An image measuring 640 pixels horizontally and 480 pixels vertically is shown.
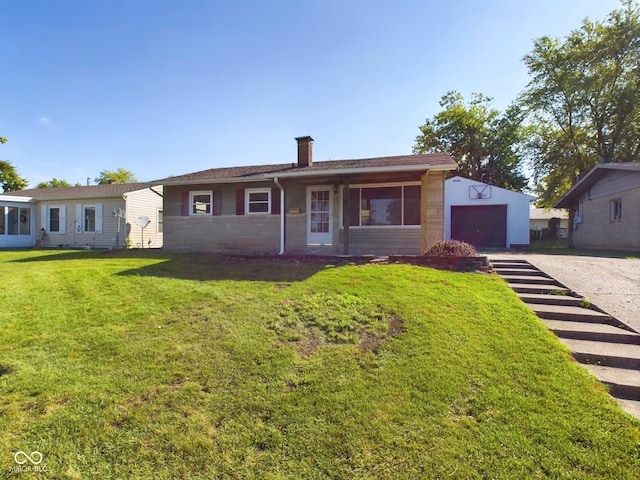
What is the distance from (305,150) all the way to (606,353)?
32.9 ft

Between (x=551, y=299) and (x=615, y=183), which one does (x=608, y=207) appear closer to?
(x=615, y=183)

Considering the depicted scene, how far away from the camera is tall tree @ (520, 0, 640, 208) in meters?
19.8

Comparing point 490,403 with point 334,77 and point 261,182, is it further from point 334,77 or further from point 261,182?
point 334,77

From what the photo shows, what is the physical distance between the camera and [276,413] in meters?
2.79

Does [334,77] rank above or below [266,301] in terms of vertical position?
above

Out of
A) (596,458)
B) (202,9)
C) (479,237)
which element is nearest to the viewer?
(596,458)

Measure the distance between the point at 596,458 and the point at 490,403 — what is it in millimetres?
737

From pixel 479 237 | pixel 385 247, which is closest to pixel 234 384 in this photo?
pixel 385 247

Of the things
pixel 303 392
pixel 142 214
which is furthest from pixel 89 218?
pixel 303 392

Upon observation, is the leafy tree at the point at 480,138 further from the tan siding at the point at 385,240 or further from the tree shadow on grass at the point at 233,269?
the tree shadow on grass at the point at 233,269

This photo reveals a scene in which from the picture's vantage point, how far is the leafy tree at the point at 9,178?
81.1 ft

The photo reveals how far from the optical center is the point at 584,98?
21000 mm

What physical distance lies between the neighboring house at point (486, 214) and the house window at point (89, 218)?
62.2ft

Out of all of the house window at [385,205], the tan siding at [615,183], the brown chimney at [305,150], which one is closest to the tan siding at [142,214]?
the brown chimney at [305,150]
